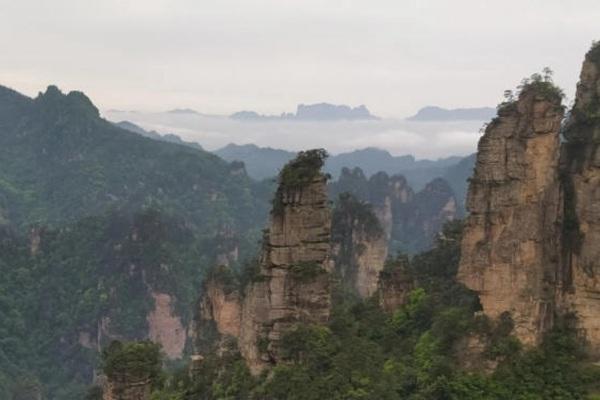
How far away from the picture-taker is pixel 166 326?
2682 inches

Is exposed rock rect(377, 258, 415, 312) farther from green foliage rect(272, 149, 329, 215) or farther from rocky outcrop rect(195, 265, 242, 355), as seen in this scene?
rocky outcrop rect(195, 265, 242, 355)

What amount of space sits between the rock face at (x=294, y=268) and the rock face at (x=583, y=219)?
7.35 m

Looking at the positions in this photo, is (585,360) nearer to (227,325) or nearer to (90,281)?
(227,325)

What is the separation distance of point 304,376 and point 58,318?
168 feet

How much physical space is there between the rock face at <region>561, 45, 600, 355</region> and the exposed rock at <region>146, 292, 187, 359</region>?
47.1m

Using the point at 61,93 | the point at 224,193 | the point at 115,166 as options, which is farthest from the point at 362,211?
the point at 61,93

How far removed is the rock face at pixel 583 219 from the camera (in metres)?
23.8

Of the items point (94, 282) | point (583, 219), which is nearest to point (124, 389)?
point (583, 219)

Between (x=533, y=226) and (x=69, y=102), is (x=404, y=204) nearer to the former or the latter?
(x=69, y=102)

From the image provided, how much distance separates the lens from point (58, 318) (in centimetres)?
6975

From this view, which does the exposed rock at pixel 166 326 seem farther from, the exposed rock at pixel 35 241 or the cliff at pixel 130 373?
the cliff at pixel 130 373

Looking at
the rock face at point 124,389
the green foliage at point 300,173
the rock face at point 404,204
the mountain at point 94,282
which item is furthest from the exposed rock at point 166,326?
the green foliage at point 300,173

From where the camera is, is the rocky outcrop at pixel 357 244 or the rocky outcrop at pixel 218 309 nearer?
the rocky outcrop at pixel 218 309

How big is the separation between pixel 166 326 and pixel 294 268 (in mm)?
45532
